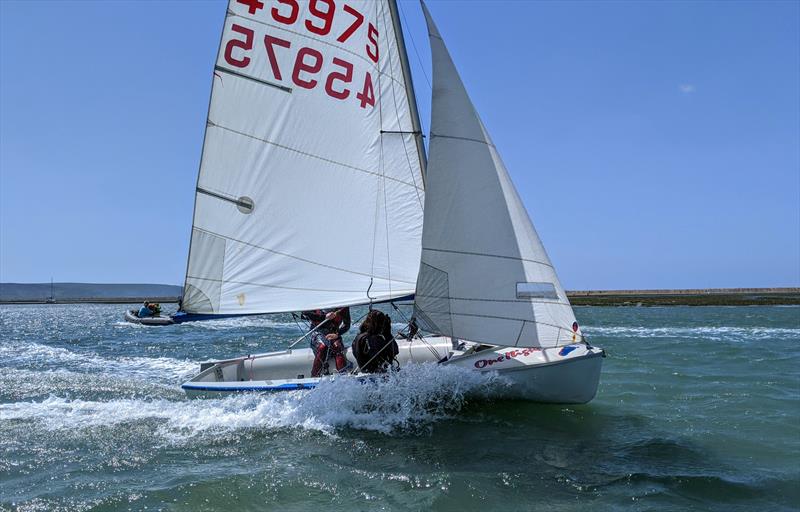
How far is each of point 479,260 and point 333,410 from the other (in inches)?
120

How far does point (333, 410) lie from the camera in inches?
361

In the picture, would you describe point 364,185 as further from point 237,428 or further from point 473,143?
point 237,428

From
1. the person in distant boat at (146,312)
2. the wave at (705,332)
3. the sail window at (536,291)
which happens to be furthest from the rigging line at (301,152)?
the person in distant boat at (146,312)

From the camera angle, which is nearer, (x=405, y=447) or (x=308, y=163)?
(x=405, y=447)

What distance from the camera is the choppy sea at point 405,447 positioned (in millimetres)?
6348

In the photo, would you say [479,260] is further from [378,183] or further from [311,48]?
[311,48]

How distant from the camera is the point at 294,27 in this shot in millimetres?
10234

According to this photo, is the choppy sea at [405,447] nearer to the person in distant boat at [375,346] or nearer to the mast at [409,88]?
the person in distant boat at [375,346]

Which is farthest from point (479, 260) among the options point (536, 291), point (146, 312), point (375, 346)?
point (146, 312)

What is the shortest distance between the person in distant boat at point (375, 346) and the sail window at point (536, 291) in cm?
202

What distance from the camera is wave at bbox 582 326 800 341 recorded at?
24.4 meters

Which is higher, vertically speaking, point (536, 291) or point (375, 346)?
point (536, 291)

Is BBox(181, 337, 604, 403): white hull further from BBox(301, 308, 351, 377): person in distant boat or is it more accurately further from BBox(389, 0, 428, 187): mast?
→ BBox(389, 0, 428, 187): mast

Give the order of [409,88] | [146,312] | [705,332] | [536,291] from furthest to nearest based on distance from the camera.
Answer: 1. [146,312]
2. [705,332]
3. [409,88]
4. [536,291]
